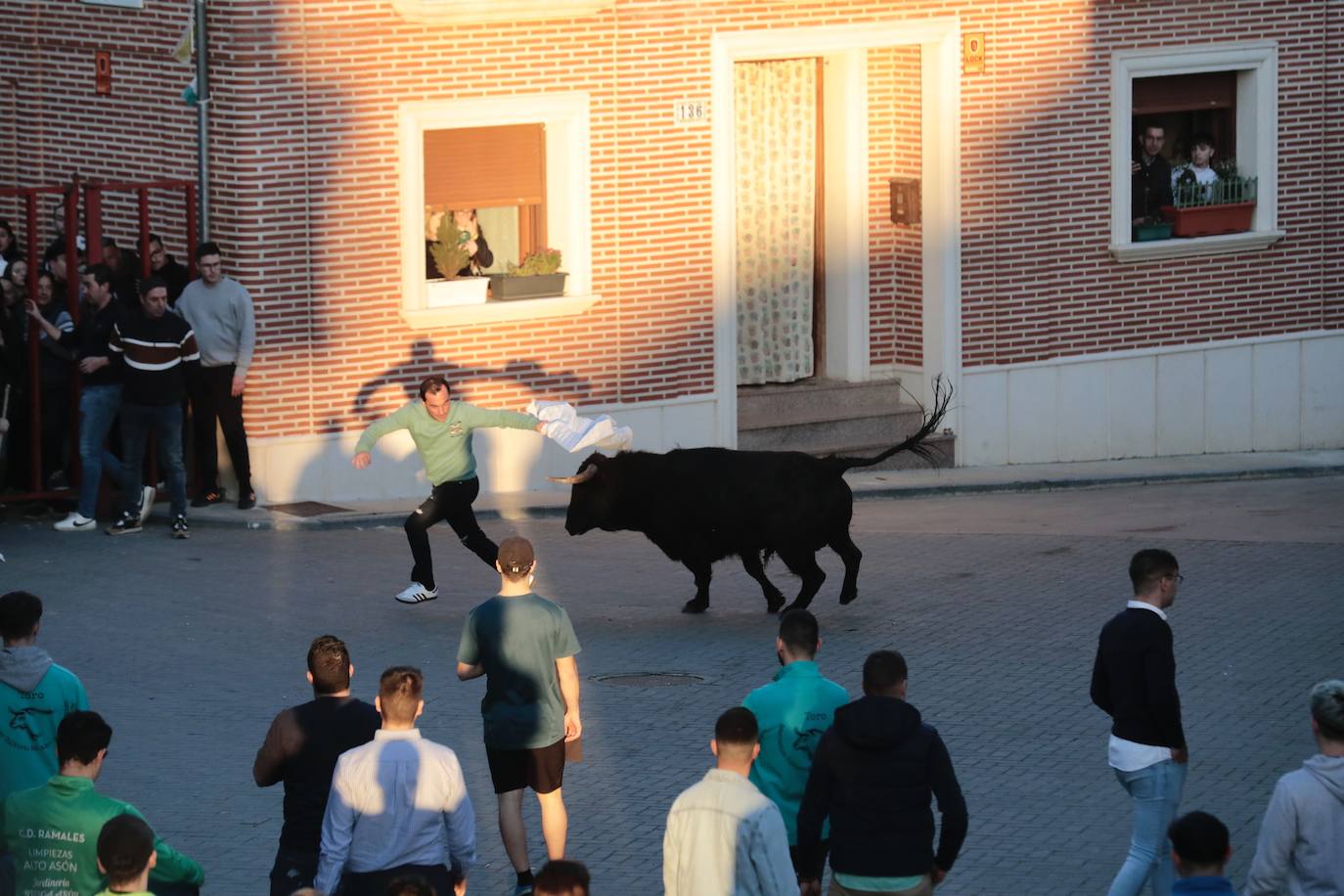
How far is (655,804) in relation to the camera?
10.6 m

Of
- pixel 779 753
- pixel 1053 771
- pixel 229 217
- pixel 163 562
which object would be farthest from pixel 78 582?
pixel 779 753

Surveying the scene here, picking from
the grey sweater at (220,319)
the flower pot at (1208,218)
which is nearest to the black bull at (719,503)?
the grey sweater at (220,319)

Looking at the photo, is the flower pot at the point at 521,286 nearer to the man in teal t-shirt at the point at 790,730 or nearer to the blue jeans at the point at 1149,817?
the blue jeans at the point at 1149,817

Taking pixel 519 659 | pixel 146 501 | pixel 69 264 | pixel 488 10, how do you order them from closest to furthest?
pixel 519 659
pixel 69 264
pixel 146 501
pixel 488 10

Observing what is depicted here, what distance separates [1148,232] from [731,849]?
1584cm

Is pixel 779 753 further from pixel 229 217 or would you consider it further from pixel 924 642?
pixel 229 217

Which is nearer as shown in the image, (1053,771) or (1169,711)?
(1169,711)

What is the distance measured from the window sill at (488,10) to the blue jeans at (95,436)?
4005 mm

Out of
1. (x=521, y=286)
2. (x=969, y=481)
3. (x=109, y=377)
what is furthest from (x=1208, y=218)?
(x=109, y=377)

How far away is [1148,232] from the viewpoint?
21.8 m

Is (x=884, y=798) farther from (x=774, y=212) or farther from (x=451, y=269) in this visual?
(x=774, y=212)

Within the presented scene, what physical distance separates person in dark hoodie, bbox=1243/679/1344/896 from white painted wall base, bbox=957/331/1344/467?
13.9 meters

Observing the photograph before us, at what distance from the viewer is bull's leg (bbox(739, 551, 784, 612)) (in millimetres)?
14648

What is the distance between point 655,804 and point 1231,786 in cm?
279
